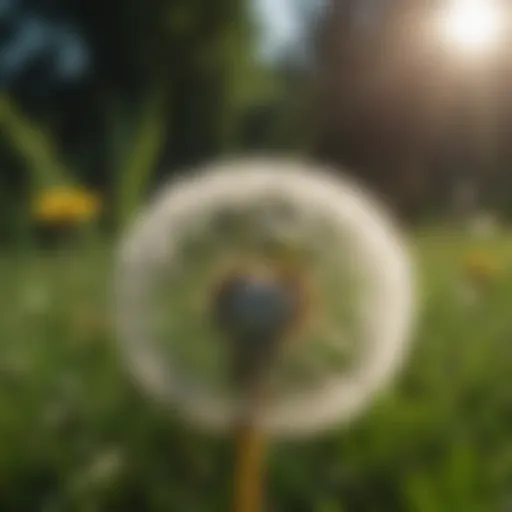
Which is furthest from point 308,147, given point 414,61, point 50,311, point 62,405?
point 62,405

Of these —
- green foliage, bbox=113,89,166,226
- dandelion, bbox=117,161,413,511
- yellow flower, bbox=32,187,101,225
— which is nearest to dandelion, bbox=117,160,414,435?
dandelion, bbox=117,161,413,511

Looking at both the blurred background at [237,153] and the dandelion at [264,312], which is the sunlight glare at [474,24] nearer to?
the blurred background at [237,153]

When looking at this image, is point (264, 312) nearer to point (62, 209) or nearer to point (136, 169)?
point (136, 169)

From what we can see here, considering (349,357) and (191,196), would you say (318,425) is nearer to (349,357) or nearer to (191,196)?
(349,357)

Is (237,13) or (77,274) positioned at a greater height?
(237,13)

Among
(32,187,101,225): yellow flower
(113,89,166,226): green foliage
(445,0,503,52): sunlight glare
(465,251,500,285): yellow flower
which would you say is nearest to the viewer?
(113,89,166,226): green foliage

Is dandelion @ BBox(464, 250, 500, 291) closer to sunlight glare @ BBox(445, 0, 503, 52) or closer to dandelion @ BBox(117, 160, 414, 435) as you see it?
dandelion @ BBox(117, 160, 414, 435)

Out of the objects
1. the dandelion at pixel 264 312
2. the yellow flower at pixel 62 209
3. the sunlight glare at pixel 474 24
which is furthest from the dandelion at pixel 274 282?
the sunlight glare at pixel 474 24
